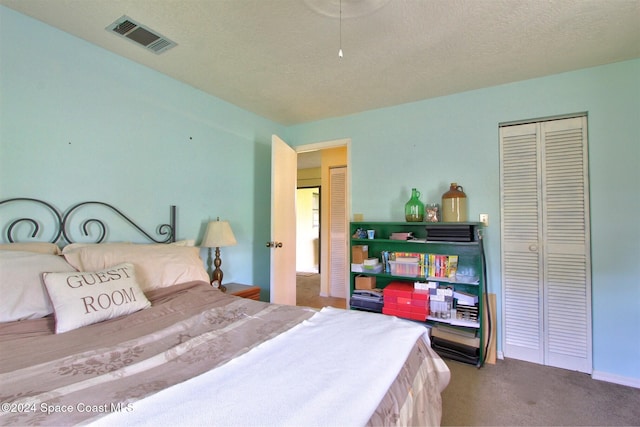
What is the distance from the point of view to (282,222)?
309 centimetres

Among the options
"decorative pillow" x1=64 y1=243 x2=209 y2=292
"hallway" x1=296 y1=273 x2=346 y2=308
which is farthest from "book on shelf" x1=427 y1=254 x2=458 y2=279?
"decorative pillow" x1=64 y1=243 x2=209 y2=292

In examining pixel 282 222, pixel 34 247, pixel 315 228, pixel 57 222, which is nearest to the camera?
pixel 34 247

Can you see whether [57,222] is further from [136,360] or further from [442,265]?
[442,265]

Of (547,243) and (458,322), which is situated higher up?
(547,243)

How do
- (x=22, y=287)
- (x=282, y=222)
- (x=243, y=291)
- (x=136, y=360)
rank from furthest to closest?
(x=282, y=222) → (x=243, y=291) → (x=22, y=287) → (x=136, y=360)

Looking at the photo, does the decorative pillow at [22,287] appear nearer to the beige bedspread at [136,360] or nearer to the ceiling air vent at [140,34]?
the beige bedspread at [136,360]

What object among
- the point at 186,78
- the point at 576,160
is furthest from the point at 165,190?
the point at 576,160

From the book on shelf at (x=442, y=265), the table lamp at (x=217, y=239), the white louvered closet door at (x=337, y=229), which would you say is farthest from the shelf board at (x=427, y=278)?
the white louvered closet door at (x=337, y=229)

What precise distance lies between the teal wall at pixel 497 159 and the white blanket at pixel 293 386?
193 cm

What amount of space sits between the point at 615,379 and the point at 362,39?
10.3ft

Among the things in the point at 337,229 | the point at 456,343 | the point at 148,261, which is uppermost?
the point at 337,229

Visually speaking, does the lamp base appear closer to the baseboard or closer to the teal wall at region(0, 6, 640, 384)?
the teal wall at region(0, 6, 640, 384)

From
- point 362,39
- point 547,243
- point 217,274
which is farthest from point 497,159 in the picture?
point 217,274

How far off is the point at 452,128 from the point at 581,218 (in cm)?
129
